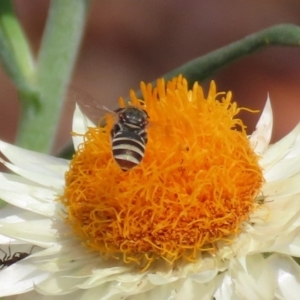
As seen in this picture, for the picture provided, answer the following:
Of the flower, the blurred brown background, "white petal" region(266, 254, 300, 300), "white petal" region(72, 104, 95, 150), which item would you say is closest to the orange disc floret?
the flower

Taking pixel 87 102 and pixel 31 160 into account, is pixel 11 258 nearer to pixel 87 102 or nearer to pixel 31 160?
pixel 31 160

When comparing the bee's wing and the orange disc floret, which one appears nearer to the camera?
the orange disc floret

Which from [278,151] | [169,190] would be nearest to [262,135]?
[278,151]

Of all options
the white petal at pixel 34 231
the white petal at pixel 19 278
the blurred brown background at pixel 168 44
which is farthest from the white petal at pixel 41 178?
the blurred brown background at pixel 168 44

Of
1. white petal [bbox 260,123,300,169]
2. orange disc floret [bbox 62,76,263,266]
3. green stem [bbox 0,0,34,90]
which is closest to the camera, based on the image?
orange disc floret [bbox 62,76,263,266]

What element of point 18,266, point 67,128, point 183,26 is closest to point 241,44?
point 18,266

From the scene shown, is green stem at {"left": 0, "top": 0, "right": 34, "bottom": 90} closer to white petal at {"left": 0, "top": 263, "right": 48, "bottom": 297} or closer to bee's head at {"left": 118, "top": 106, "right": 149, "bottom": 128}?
bee's head at {"left": 118, "top": 106, "right": 149, "bottom": 128}

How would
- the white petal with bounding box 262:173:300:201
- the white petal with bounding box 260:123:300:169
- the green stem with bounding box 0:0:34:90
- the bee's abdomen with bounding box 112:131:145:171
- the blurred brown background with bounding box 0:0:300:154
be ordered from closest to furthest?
the bee's abdomen with bounding box 112:131:145:171
the white petal with bounding box 262:173:300:201
the white petal with bounding box 260:123:300:169
the green stem with bounding box 0:0:34:90
the blurred brown background with bounding box 0:0:300:154
